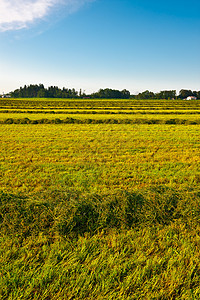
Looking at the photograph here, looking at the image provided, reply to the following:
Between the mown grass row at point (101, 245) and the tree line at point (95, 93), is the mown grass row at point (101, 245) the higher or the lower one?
the lower one

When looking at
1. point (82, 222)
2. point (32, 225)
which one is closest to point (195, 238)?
point (82, 222)

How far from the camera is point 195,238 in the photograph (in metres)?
3.58

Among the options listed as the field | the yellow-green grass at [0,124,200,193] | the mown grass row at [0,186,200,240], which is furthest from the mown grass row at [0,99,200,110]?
the field

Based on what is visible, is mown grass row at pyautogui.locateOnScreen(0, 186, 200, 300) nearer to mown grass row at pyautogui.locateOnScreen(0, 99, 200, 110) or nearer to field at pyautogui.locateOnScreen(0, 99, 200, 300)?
field at pyautogui.locateOnScreen(0, 99, 200, 300)

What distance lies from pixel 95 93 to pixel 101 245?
164m

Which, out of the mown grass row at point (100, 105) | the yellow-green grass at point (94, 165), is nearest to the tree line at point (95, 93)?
the mown grass row at point (100, 105)

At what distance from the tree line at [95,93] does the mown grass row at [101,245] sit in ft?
497

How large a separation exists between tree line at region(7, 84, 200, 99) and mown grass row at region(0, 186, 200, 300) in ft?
497

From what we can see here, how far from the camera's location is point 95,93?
160750 mm

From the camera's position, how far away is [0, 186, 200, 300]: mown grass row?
8.55 ft

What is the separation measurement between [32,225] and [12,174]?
4.94 meters

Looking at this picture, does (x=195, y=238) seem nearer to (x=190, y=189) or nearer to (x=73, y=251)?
(x=190, y=189)

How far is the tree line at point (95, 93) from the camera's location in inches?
5871

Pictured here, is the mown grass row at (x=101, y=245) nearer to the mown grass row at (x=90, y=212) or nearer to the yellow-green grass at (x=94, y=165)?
the mown grass row at (x=90, y=212)
